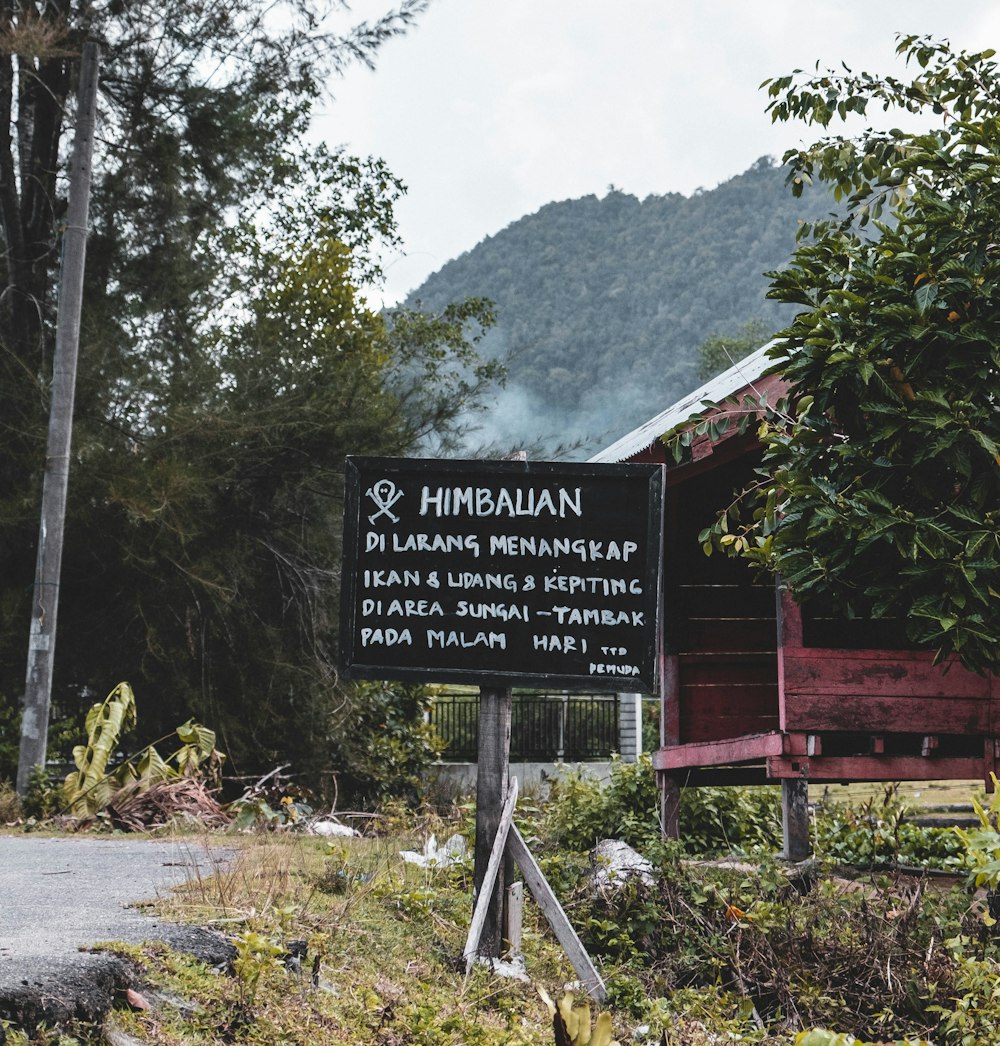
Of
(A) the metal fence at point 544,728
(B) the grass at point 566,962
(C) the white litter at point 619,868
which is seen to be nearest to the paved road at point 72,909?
(B) the grass at point 566,962

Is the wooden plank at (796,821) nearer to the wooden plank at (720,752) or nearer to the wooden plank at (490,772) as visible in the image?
the wooden plank at (720,752)

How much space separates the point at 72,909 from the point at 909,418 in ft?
13.7

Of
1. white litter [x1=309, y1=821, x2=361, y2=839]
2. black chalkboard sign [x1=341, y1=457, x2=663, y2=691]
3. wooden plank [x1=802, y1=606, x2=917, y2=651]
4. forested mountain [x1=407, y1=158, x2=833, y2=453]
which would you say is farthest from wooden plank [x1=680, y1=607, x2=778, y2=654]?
forested mountain [x1=407, y1=158, x2=833, y2=453]

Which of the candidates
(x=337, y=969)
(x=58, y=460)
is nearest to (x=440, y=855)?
(x=337, y=969)

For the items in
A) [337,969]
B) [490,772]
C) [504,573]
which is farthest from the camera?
[504,573]

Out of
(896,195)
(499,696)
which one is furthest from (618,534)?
(896,195)

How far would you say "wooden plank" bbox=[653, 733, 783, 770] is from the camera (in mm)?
8734

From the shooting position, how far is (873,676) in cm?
890

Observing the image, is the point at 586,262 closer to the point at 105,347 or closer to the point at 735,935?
the point at 105,347

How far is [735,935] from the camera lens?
594 cm

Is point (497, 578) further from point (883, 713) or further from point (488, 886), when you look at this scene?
point (883, 713)

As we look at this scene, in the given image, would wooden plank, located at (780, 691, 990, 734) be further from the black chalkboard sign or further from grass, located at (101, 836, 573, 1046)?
the black chalkboard sign

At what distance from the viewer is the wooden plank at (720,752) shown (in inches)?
344

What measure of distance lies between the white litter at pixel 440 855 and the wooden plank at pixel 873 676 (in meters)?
2.49
